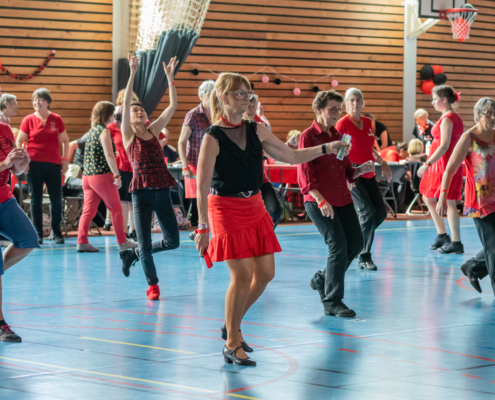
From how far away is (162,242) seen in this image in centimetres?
629

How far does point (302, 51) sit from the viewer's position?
1650cm

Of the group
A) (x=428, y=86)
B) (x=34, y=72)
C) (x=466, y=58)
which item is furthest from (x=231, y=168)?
(x=466, y=58)

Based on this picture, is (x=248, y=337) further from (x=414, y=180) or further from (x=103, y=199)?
(x=414, y=180)

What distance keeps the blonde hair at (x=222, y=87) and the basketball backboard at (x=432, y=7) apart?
43.5ft

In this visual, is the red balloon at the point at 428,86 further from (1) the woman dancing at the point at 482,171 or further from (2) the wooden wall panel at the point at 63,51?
(1) the woman dancing at the point at 482,171

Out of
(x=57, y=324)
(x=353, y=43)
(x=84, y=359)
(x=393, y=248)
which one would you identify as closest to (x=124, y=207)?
(x=393, y=248)

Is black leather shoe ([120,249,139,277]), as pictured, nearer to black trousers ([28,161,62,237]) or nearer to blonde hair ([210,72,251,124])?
blonde hair ([210,72,251,124])

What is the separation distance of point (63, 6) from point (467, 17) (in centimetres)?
898

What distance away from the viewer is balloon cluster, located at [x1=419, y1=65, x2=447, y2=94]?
17656 millimetres

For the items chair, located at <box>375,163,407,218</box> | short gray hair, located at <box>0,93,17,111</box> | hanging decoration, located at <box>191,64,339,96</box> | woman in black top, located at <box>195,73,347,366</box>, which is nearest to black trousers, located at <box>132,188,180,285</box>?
woman in black top, located at <box>195,73,347,366</box>

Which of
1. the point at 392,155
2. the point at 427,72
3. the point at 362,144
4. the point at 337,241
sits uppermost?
the point at 427,72

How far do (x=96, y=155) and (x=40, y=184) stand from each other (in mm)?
1503

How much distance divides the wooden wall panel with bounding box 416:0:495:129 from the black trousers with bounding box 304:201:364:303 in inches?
515

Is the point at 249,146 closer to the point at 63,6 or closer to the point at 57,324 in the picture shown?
the point at 57,324
